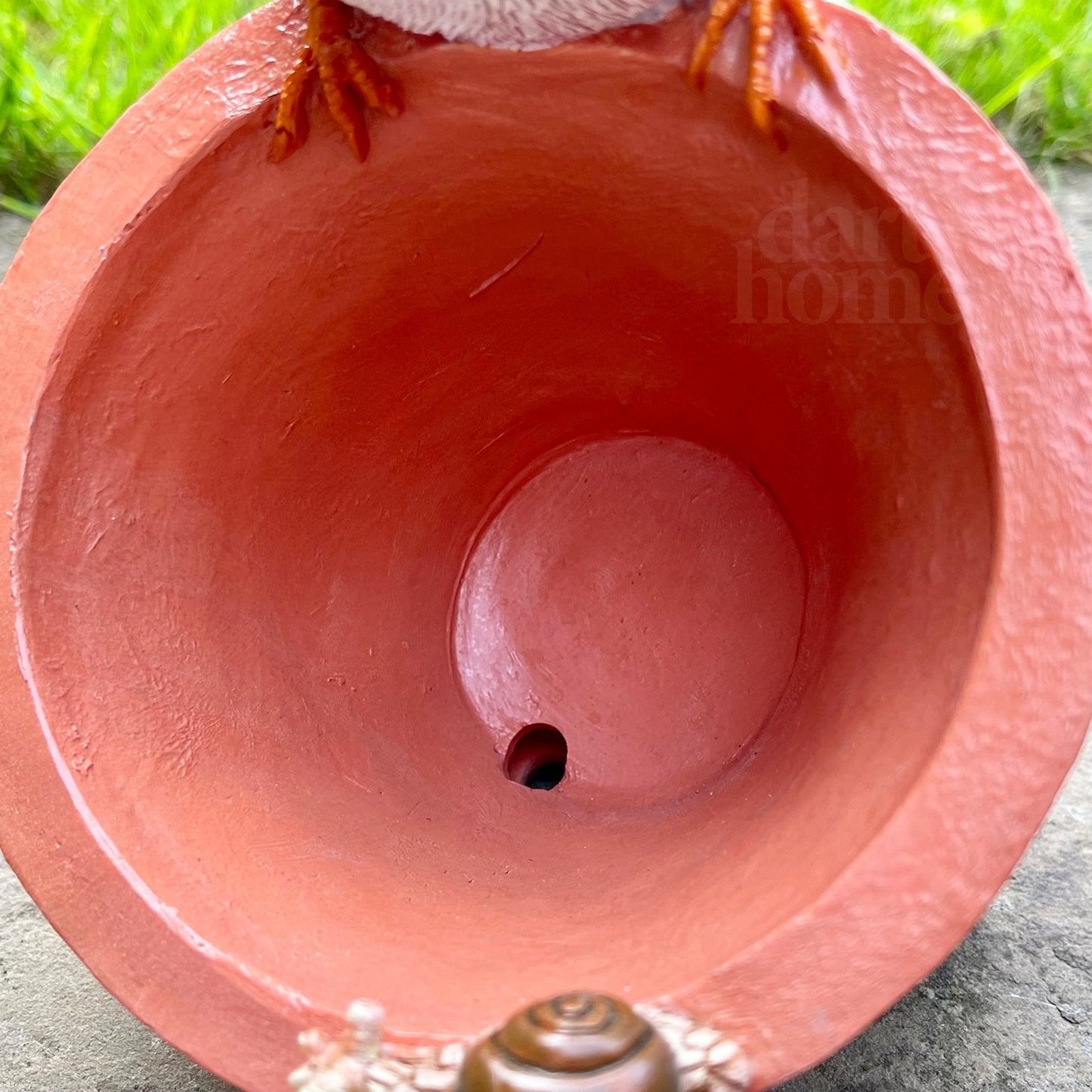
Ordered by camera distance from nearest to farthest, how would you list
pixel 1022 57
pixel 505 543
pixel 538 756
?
pixel 538 756, pixel 505 543, pixel 1022 57

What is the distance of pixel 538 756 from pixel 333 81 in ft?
2.95

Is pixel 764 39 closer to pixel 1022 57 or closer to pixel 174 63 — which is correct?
pixel 1022 57

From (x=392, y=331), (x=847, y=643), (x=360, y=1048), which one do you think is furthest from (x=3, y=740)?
(x=847, y=643)

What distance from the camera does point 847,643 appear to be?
100 cm

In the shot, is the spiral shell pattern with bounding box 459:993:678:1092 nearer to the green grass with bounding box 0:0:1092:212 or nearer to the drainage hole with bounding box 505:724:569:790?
the drainage hole with bounding box 505:724:569:790

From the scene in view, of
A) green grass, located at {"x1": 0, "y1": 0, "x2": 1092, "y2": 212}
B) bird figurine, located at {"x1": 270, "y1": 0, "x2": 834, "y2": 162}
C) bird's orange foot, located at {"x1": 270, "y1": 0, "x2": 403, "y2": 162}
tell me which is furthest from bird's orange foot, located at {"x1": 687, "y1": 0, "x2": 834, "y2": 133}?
green grass, located at {"x1": 0, "y1": 0, "x2": 1092, "y2": 212}

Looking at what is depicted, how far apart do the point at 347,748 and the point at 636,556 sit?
0.51m

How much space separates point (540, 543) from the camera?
151 centimetres

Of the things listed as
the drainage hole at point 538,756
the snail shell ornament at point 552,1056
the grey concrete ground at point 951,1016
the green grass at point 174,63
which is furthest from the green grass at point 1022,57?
the snail shell ornament at point 552,1056

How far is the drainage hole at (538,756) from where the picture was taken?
1.40 m

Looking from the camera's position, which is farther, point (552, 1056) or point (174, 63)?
point (174, 63)

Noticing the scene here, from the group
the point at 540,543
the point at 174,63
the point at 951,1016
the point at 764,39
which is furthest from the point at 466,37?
the point at 174,63

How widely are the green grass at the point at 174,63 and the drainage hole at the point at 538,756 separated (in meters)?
1.40

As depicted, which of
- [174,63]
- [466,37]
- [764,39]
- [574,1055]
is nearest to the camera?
[574,1055]
